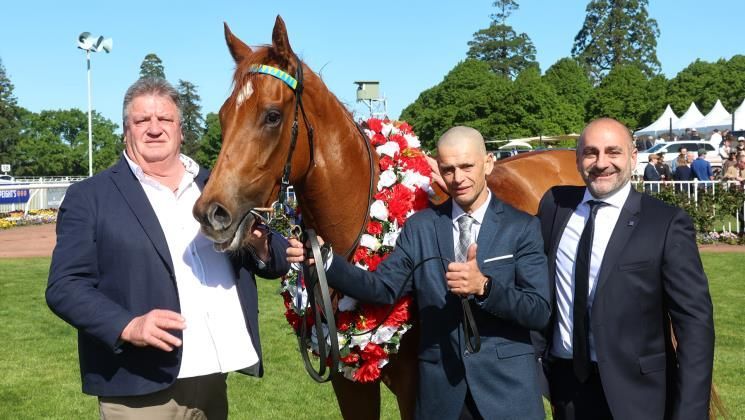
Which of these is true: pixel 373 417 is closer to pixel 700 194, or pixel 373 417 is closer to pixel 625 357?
pixel 625 357

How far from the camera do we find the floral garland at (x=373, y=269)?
3.04 meters

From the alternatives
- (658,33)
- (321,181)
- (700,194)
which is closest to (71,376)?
(321,181)

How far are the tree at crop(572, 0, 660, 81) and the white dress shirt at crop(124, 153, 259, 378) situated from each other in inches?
2574

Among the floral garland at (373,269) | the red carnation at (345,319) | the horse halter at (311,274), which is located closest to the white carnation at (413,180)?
the floral garland at (373,269)

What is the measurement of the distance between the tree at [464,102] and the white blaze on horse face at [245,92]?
41.5 metres

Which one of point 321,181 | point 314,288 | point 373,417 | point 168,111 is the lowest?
point 373,417

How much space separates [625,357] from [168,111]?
1.98 meters

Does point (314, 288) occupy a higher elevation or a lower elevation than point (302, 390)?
higher

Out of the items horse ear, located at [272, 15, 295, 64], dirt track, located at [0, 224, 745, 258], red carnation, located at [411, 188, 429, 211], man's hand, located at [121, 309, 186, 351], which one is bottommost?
dirt track, located at [0, 224, 745, 258]

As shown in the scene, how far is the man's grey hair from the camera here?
267 centimetres

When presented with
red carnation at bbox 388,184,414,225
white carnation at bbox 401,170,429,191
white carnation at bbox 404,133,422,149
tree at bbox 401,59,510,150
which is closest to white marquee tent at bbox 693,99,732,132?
tree at bbox 401,59,510,150

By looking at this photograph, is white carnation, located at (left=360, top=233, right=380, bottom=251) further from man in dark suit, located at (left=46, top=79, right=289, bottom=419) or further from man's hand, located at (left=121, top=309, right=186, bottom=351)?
man's hand, located at (left=121, top=309, right=186, bottom=351)

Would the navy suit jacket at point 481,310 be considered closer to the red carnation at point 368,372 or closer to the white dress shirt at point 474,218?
the white dress shirt at point 474,218

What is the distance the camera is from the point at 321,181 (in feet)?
10.0
